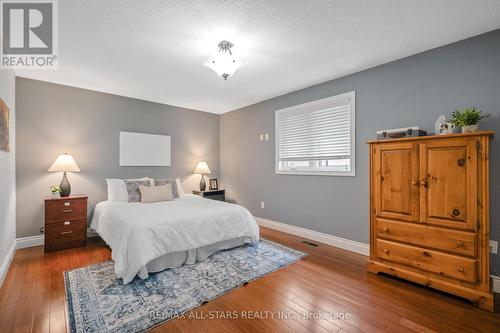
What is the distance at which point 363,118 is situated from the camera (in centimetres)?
315

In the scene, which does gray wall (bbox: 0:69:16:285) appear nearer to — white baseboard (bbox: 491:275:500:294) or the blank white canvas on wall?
the blank white canvas on wall

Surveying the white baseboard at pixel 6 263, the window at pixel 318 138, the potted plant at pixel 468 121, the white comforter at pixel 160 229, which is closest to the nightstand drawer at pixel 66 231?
the white comforter at pixel 160 229

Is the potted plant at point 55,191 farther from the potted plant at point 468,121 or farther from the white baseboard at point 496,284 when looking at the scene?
the white baseboard at point 496,284

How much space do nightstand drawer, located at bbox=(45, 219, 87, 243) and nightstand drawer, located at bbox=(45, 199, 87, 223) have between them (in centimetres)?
7

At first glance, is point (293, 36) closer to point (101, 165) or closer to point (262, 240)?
point (262, 240)

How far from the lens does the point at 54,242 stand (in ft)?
10.5

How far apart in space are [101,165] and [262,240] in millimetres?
3016

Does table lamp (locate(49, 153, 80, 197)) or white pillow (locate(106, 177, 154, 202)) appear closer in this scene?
table lamp (locate(49, 153, 80, 197))

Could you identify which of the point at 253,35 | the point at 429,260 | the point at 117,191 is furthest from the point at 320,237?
the point at 117,191

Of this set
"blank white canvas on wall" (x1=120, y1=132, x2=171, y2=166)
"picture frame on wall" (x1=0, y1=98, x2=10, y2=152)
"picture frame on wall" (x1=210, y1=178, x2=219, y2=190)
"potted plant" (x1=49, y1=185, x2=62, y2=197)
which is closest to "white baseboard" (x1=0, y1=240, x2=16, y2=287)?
"potted plant" (x1=49, y1=185, x2=62, y2=197)

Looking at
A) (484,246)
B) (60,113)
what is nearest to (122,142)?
(60,113)

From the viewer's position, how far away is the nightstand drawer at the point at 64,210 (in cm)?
318

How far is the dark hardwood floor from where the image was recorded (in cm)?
171

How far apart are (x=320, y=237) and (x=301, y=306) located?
1770mm
